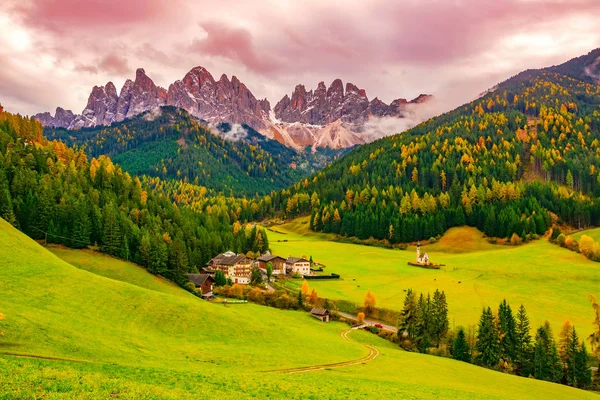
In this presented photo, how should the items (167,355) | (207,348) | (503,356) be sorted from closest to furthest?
(167,355) < (207,348) < (503,356)

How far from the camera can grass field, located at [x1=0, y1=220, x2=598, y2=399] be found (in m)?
25.0

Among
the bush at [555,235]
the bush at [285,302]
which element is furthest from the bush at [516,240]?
the bush at [285,302]

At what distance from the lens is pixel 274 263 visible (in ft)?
435

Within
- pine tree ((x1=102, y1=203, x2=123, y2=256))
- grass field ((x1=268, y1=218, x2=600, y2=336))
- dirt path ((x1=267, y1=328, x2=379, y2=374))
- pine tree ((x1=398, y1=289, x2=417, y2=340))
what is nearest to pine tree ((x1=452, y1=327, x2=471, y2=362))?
pine tree ((x1=398, y1=289, x2=417, y2=340))

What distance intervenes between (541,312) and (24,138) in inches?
6556

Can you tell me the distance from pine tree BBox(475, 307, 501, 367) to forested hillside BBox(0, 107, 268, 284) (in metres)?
66.7

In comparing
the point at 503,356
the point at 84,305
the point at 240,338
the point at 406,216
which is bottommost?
the point at 503,356

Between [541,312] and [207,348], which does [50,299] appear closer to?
[207,348]

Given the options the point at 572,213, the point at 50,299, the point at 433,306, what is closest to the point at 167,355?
the point at 50,299

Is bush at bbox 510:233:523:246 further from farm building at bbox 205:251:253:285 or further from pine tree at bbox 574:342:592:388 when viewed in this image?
farm building at bbox 205:251:253:285

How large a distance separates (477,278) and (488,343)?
180 feet

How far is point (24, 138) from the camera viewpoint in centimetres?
13712

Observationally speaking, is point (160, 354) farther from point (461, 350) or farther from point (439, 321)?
point (439, 321)

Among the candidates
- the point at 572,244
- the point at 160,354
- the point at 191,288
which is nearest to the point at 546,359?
the point at 160,354
